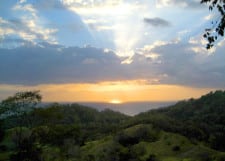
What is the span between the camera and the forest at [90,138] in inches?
2308

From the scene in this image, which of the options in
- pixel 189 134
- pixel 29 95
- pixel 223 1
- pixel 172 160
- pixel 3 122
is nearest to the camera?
pixel 223 1

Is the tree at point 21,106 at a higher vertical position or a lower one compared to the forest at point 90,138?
higher

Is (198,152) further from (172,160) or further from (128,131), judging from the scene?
(128,131)

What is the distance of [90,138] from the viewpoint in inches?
5974

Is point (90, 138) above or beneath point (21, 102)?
beneath

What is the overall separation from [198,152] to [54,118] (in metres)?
59.3

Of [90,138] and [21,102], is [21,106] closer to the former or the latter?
[21,102]

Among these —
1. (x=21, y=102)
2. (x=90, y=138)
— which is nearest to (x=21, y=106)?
(x=21, y=102)

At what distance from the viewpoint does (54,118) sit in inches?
2440

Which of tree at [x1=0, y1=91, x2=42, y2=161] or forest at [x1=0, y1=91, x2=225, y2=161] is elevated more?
tree at [x1=0, y1=91, x2=42, y2=161]

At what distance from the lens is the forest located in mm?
58625

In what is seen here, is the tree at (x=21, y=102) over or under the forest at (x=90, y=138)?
over

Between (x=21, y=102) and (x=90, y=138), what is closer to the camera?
(x=21, y=102)

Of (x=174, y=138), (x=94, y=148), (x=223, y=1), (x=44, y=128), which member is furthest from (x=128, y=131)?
(x=223, y=1)
